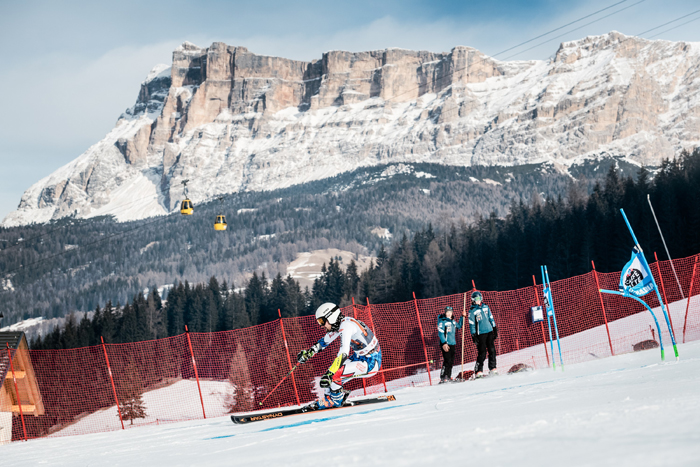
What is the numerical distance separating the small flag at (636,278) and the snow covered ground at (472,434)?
1229 millimetres

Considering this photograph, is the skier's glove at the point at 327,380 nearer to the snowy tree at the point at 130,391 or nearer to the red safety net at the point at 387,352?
the red safety net at the point at 387,352

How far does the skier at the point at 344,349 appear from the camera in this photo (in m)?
8.38

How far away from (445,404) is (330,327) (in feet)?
5.83

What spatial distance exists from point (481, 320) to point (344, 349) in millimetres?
4894

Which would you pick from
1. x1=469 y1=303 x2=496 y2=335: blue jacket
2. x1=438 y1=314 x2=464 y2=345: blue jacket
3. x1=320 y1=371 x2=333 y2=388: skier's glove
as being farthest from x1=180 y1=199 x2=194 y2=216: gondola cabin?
x1=320 y1=371 x2=333 y2=388: skier's glove

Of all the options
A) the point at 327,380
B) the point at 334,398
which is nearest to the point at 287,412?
the point at 334,398

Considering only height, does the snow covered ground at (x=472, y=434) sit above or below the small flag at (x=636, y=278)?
below

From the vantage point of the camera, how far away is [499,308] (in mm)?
26547

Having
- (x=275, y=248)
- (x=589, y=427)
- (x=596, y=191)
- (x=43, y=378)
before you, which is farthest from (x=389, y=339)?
(x=275, y=248)

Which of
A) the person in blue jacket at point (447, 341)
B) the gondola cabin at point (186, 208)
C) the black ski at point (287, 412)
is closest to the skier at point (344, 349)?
the black ski at point (287, 412)

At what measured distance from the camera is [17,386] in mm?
17672

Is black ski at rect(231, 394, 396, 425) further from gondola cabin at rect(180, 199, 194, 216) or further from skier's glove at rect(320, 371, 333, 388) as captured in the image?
gondola cabin at rect(180, 199, 194, 216)

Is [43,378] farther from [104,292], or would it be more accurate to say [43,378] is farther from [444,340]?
[104,292]

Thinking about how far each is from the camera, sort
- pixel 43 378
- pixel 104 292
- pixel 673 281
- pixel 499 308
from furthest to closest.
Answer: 1. pixel 104 292
2. pixel 43 378
3. pixel 499 308
4. pixel 673 281
